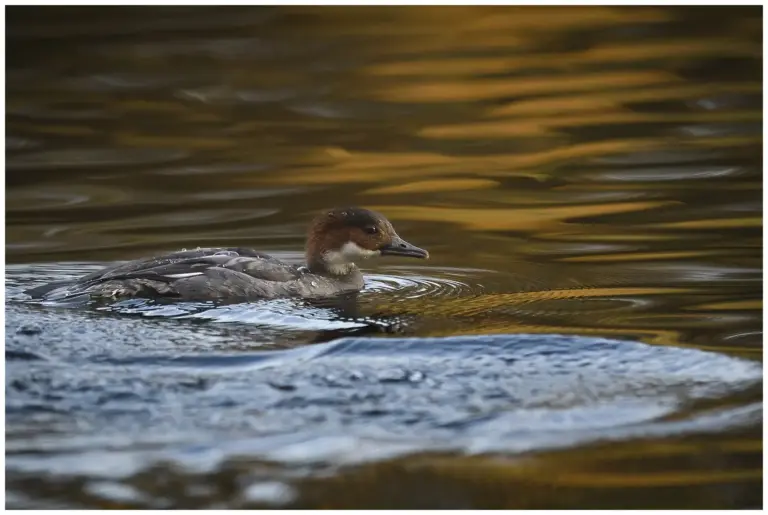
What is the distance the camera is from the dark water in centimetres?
562

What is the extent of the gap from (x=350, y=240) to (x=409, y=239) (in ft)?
4.97

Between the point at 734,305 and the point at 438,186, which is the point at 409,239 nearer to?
the point at 438,186

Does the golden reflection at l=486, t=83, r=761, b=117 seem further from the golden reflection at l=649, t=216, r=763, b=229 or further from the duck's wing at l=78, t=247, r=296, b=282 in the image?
the duck's wing at l=78, t=247, r=296, b=282

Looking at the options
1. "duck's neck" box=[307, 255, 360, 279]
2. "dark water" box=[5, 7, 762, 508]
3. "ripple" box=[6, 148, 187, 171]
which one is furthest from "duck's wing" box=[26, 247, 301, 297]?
"ripple" box=[6, 148, 187, 171]

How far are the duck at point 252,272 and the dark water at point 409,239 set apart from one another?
0.27 meters

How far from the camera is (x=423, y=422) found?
5953 mm

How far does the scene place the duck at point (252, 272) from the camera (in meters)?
8.80

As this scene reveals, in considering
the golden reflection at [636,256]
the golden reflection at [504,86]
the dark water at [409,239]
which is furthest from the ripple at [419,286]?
the golden reflection at [504,86]

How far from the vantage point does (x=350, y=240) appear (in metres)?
9.76

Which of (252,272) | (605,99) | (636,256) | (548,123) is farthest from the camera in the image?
(605,99)

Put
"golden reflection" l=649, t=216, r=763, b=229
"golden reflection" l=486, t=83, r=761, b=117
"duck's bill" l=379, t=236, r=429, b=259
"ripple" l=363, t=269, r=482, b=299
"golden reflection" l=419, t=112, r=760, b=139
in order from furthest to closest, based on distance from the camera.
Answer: "golden reflection" l=486, t=83, r=761, b=117, "golden reflection" l=419, t=112, r=760, b=139, "golden reflection" l=649, t=216, r=763, b=229, "duck's bill" l=379, t=236, r=429, b=259, "ripple" l=363, t=269, r=482, b=299

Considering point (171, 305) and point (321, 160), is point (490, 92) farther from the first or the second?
point (171, 305)

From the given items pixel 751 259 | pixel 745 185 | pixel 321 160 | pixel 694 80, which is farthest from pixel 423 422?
pixel 694 80

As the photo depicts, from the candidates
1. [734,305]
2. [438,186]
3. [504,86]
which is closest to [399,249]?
[734,305]
